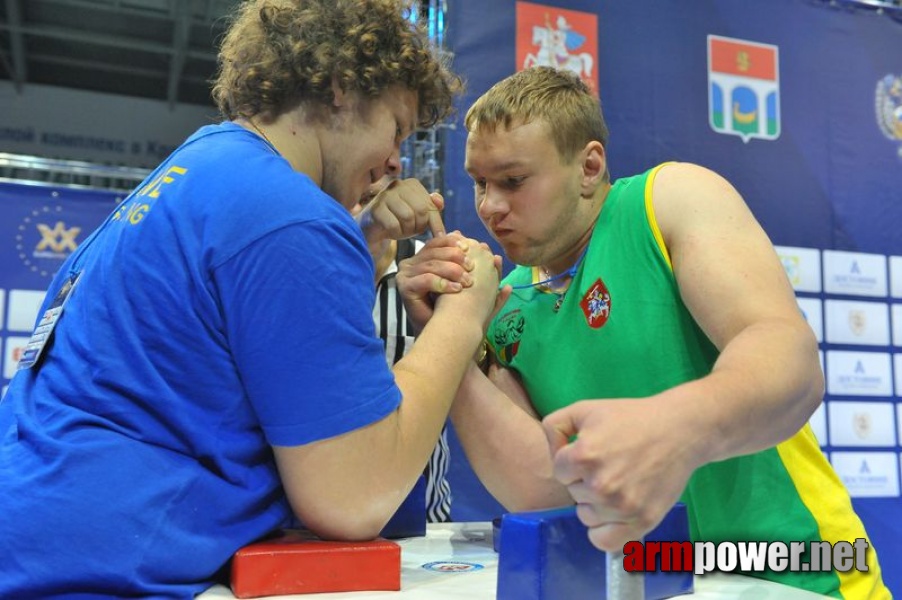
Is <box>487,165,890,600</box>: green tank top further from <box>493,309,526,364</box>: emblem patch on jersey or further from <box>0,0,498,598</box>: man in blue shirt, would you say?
<box>0,0,498,598</box>: man in blue shirt

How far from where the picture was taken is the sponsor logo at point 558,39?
9.42 ft

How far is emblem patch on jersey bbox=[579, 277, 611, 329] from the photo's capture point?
124cm

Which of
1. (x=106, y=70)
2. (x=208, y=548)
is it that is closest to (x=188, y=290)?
(x=208, y=548)

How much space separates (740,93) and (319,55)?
255cm

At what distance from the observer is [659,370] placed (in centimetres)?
117

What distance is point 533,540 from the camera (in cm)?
73

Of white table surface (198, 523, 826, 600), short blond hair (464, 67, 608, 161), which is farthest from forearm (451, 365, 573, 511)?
short blond hair (464, 67, 608, 161)

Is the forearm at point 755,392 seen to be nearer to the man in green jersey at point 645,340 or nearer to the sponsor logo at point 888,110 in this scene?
the man in green jersey at point 645,340

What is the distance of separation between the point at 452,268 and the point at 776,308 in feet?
1.45

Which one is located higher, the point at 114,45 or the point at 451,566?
the point at 114,45

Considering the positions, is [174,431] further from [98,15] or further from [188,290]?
[98,15]

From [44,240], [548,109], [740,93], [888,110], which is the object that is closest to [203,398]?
[548,109]

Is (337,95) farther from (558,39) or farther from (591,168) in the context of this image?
(558,39)

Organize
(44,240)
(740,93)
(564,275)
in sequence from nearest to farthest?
(564,275), (44,240), (740,93)
